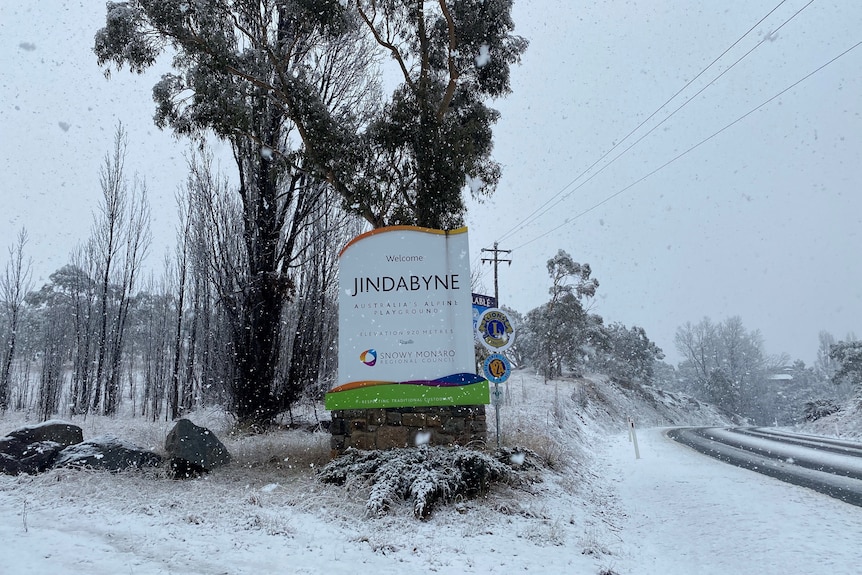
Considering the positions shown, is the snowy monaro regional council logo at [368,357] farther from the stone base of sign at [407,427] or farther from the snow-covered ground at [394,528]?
the snow-covered ground at [394,528]

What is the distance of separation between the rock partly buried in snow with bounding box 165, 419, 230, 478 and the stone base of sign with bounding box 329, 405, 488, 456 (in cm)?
183

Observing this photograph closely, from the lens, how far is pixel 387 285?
345 inches

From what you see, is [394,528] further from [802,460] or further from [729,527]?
[802,460]

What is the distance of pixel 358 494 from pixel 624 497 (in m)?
4.52

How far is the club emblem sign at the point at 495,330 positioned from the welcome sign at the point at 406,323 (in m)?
0.40

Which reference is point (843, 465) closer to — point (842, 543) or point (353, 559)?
point (842, 543)

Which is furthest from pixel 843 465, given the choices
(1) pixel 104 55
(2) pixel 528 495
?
(1) pixel 104 55

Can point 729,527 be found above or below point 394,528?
below

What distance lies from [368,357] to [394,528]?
11.6ft

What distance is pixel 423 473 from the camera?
631 cm

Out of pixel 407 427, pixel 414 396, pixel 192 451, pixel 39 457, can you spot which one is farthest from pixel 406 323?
pixel 39 457

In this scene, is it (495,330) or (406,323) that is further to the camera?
(495,330)

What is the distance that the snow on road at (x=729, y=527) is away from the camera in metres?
4.78

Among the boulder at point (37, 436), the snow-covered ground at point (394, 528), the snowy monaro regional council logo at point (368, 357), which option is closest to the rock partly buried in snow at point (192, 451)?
the snow-covered ground at point (394, 528)
